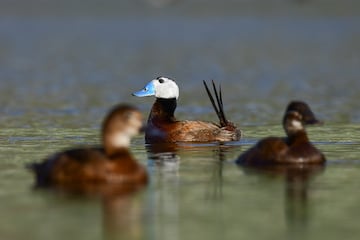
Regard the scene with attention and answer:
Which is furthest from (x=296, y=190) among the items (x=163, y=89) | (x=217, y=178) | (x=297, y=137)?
(x=163, y=89)

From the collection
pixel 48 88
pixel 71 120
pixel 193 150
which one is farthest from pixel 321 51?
pixel 193 150

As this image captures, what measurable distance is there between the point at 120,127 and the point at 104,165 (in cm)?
41

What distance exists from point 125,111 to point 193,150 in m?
3.26

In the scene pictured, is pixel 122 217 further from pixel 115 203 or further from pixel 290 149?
pixel 290 149

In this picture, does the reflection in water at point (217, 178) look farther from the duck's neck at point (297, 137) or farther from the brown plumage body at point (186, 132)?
the brown plumage body at point (186, 132)

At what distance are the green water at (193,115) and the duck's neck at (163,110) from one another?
38 cm

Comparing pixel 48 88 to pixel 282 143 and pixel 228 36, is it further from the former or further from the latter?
pixel 228 36

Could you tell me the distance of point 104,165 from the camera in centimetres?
1020

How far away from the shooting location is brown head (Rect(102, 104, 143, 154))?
10289 millimetres

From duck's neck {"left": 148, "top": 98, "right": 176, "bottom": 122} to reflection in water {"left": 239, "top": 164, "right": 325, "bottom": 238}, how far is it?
3.54 meters

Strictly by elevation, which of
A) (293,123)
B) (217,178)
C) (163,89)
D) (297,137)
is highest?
(163,89)

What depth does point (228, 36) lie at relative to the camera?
147 feet

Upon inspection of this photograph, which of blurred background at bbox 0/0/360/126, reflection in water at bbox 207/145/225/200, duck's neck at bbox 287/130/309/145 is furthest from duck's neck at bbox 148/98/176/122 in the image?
duck's neck at bbox 287/130/309/145

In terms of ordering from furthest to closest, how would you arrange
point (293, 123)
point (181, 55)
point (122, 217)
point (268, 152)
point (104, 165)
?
point (181, 55), point (293, 123), point (268, 152), point (104, 165), point (122, 217)
